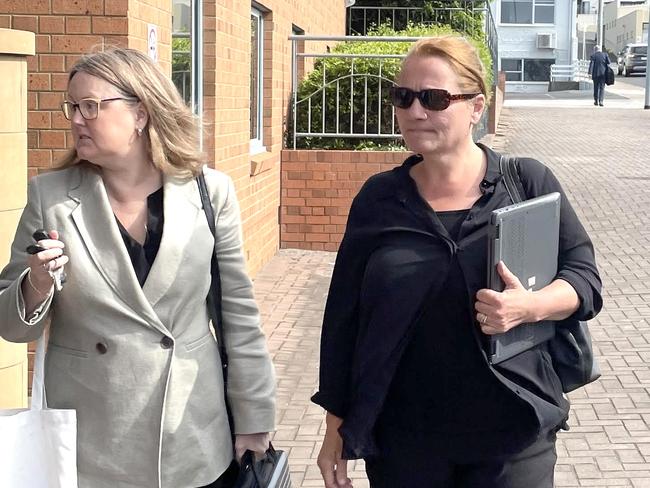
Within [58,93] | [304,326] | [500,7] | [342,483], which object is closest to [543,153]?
[304,326]

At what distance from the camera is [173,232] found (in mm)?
2877

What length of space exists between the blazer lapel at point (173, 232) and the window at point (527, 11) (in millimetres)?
54826

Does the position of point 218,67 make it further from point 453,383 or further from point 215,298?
point 453,383

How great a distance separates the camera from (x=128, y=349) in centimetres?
281

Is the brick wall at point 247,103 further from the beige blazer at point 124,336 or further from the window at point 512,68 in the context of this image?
the window at point 512,68

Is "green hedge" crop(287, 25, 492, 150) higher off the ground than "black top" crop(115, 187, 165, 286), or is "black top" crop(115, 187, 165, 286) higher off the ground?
"green hedge" crop(287, 25, 492, 150)

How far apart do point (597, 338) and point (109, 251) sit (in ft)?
19.1

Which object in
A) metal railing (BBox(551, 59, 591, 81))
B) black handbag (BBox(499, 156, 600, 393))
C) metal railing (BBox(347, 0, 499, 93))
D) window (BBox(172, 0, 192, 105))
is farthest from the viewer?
metal railing (BBox(551, 59, 591, 81))

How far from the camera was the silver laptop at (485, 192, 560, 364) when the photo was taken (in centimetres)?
266

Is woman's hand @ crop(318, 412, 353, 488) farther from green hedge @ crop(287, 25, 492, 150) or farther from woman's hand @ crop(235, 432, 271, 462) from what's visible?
green hedge @ crop(287, 25, 492, 150)

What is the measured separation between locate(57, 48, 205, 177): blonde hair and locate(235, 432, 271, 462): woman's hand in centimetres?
70

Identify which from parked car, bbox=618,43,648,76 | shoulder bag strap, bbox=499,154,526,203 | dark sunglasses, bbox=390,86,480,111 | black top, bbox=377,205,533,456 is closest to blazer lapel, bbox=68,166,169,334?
black top, bbox=377,205,533,456

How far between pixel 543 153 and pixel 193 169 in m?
18.2

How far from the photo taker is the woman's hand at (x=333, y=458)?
9.73 feet
